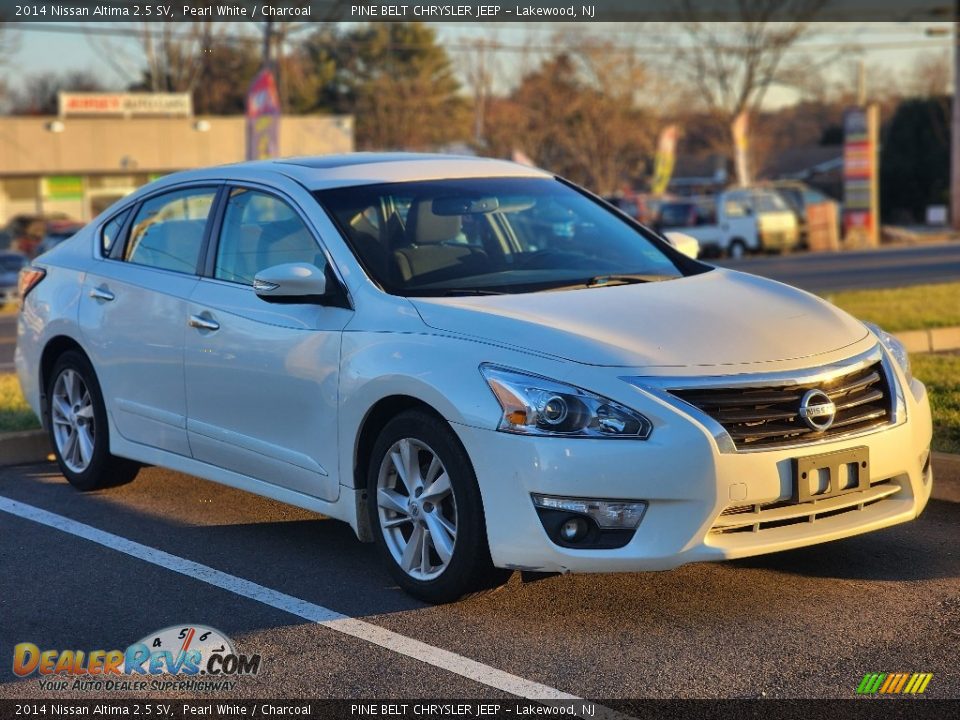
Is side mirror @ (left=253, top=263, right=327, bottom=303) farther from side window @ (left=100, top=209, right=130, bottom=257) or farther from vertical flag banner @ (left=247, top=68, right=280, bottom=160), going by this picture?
vertical flag banner @ (left=247, top=68, right=280, bottom=160)

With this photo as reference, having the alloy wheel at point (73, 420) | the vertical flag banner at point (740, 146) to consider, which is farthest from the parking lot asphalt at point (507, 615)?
the vertical flag banner at point (740, 146)

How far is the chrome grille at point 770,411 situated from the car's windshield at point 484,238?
1.14 meters

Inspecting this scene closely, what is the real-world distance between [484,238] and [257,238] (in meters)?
1.05

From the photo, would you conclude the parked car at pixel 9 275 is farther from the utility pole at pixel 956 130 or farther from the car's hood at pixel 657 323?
the utility pole at pixel 956 130

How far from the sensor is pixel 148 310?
6562 mm

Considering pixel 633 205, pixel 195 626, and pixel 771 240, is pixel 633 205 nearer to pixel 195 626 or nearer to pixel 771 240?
pixel 771 240

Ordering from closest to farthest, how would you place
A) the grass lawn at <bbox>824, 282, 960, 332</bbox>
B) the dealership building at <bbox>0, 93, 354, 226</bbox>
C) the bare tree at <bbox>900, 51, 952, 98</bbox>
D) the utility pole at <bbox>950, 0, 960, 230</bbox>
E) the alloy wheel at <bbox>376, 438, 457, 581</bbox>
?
the alloy wheel at <bbox>376, 438, 457, 581</bbox> → the grass lawn at <bbox>824, 282, 960, 332</bbox> → the utility pole at <bbox>950, 0, 960, 230</bbox> → the dealership building at <bbox>0, 93, 354, 226</bbox> → the bare tree at <bbox>900, 51, 952, 98</bbox>

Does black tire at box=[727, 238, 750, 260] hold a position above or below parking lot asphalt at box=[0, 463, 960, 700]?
below

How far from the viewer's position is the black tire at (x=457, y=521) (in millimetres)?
4789

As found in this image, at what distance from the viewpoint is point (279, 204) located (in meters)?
6.17

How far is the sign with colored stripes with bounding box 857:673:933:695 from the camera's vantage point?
409 cm

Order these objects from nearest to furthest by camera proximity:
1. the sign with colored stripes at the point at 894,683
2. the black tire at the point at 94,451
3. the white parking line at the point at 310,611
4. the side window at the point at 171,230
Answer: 1. the sign with colored stripes at the point at 894,683
2. the white parking line at the point at 310,611
3. the side window at the point at 171,230
4. the black tire at the point at 94,451

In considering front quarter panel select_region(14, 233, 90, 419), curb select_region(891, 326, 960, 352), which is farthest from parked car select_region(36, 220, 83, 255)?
front quarter panel select_region(14, 233, 90, 419)

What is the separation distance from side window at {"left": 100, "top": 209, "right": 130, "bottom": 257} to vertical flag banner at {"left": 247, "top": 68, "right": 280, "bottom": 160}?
2642 cm
